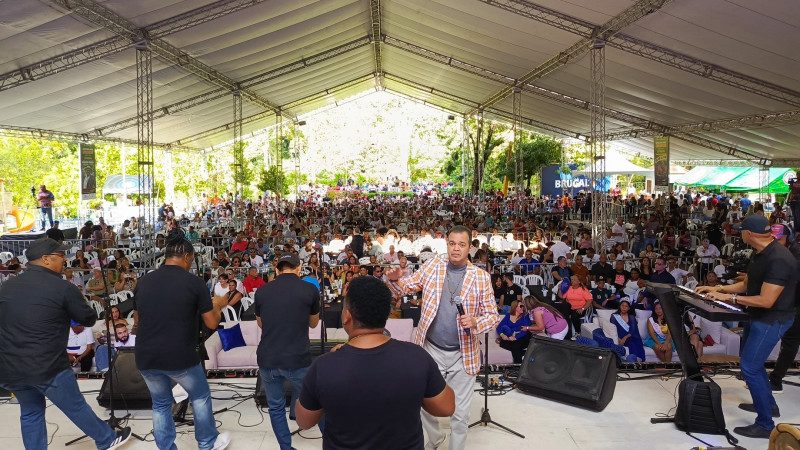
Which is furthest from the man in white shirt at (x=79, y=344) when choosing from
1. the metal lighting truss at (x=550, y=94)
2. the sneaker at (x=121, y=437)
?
the metal lighting truss at (x=550, y=94)

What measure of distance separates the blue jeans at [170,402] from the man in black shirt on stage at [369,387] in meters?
1.87

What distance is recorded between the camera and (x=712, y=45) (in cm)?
1164

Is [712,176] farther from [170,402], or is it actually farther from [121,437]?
[170,402]

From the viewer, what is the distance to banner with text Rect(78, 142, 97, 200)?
14859 mm

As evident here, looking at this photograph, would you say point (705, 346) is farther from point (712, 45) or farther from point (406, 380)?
point (712, 45)

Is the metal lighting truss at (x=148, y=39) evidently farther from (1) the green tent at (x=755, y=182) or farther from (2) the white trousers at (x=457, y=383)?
(1) the green tent at (x=755, y=182)

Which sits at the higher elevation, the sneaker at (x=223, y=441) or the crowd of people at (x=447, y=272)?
the crowd of people at (x=447, y=272)

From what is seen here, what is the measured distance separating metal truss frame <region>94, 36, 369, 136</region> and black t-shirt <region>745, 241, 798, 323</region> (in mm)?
17150

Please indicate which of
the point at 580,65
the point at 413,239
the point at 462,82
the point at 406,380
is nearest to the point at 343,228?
the point at 413,239

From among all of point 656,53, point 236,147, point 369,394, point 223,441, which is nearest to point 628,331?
point 223,441

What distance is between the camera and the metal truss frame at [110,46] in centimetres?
1199

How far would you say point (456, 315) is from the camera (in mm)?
3787

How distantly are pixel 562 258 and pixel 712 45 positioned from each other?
5398 millimetres

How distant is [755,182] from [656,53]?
777 inches
